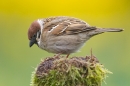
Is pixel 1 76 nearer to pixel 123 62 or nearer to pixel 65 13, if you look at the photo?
pixel 123 62

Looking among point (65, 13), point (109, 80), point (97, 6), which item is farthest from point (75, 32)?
point (97, 6)

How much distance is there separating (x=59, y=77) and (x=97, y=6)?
8312 millimetres

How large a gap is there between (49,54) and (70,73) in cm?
457

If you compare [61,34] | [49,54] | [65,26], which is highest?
[65,26]

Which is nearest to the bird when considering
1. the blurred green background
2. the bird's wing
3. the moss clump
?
the bird's wing

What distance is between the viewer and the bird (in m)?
6.65

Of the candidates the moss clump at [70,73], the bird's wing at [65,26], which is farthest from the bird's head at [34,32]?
the moss clump at [70,73]

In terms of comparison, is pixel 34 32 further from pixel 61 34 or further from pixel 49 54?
pixel 49 54

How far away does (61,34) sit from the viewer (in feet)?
22.2

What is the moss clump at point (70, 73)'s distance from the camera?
17.4 ft

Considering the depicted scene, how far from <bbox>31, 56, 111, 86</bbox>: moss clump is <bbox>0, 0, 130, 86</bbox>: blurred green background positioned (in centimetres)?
179

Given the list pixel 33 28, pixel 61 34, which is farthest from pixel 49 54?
pixel 33 28

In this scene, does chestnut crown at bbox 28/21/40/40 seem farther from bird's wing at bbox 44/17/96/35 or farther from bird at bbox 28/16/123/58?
bird's wing at bbox 44/17/96/35

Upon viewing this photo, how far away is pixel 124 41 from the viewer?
10.8m
